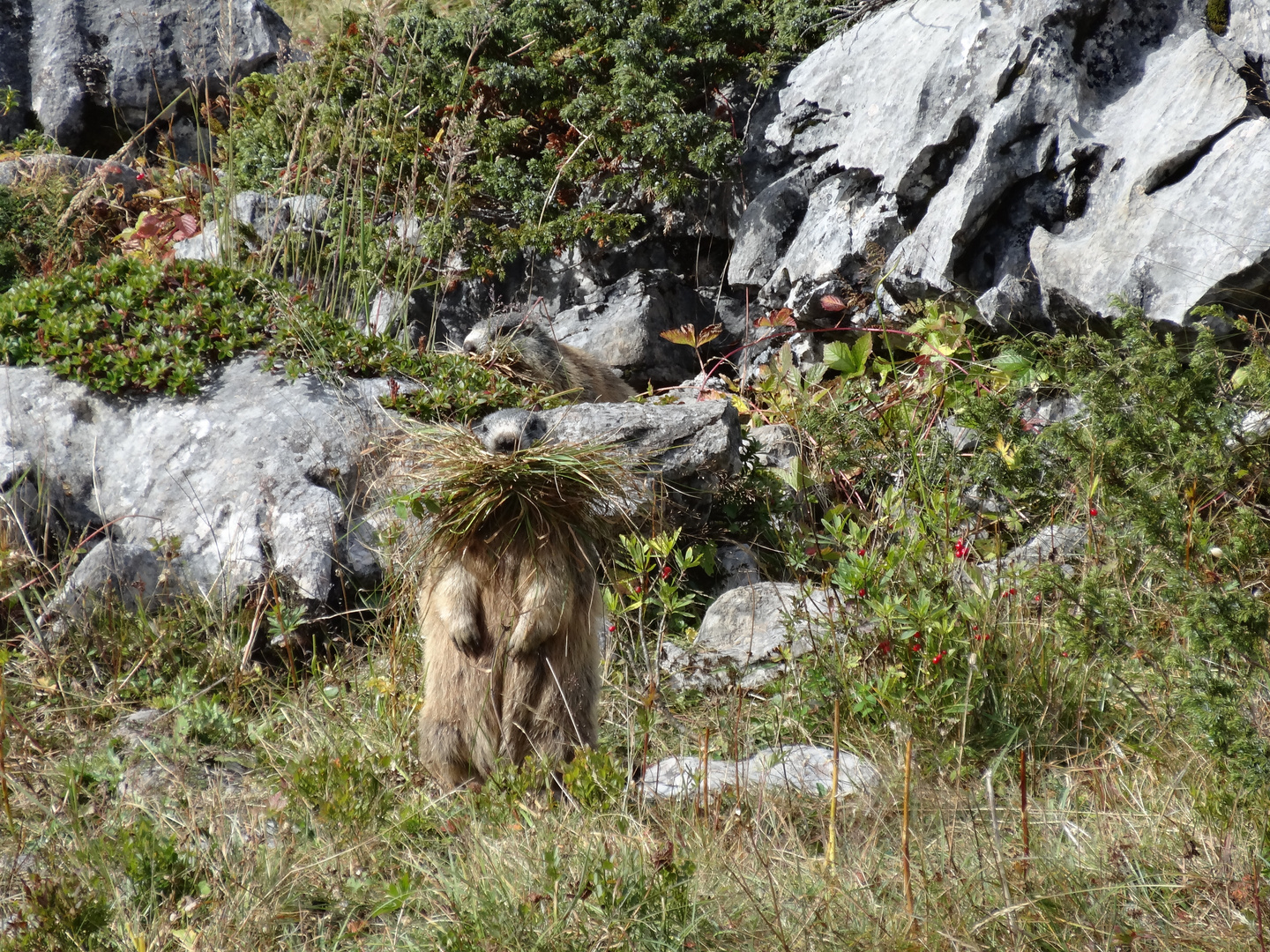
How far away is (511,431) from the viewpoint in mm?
3793

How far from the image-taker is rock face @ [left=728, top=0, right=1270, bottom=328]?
5672 mm

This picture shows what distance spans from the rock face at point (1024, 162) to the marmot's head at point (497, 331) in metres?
1.67

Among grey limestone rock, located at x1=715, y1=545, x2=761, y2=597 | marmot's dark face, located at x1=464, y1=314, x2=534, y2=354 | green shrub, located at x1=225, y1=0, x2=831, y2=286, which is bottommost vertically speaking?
grey limestone rock, located at x1=715, y1=545, x2=761, y2=597

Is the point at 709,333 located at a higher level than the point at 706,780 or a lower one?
higher

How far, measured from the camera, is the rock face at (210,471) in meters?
5.31

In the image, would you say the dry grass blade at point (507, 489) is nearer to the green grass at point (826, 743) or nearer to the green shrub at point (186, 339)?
the green grass at point (826, 743)

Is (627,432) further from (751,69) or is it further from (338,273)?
(751,69)

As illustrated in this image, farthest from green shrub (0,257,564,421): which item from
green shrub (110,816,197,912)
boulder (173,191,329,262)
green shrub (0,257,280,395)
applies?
green shrub (110,816,197,912)

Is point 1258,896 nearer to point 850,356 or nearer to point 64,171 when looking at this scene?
point 850,356

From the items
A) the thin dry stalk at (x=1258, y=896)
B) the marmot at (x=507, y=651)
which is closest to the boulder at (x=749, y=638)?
the marmot at (x=507, y=651)

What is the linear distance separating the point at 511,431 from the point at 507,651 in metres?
0.84

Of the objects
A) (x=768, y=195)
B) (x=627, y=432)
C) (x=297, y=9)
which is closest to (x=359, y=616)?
(x=627, y=432)

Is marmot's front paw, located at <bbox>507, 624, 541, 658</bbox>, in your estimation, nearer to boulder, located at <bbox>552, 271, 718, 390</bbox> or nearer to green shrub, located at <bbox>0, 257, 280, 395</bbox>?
green shrub, located at <bbox>0, 257, 280, 395</bbox>

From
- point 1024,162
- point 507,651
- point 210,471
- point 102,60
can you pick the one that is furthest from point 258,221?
point 1024,162
